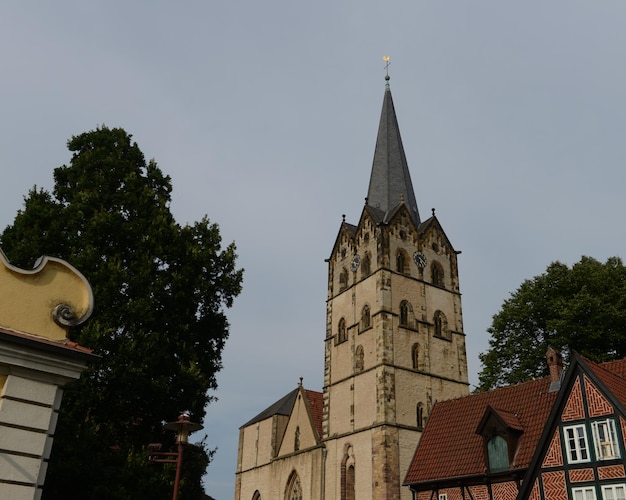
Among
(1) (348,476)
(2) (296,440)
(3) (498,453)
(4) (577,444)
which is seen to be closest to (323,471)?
(1) (348,476)

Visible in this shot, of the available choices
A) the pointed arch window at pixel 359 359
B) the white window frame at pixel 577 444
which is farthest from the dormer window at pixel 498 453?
the pointed arch window at pixel 359 359

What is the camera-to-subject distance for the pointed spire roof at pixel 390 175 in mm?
47406

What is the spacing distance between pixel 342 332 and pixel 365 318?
2559 mm

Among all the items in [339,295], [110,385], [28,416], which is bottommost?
[28,416]

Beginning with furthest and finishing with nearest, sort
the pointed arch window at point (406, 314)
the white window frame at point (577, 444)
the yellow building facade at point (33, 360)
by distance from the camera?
the pointed arch window at point (406, 314) < the white window frame at point (577, 444) < the yellow building facade at point (33, 360)

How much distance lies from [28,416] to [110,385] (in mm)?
6796

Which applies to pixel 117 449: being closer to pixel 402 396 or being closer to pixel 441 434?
pixel 441 434

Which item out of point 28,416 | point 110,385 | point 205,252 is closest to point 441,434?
point 205,252

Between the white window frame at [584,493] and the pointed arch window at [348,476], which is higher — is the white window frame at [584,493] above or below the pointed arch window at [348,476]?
below

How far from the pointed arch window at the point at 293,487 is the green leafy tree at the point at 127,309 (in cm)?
2452

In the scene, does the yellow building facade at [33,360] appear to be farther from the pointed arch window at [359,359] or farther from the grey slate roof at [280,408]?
the grey slate roof at [280,408]

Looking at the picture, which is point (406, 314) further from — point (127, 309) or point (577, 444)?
point (127, 309)

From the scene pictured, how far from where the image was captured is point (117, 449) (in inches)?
669

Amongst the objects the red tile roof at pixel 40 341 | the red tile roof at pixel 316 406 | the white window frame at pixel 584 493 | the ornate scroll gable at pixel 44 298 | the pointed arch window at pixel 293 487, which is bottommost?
the white window frame at pixel 584 493
